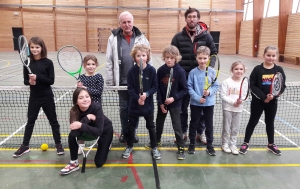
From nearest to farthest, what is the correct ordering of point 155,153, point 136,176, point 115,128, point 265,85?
point 136,176
point 265,85
point 155,153
point 115,128

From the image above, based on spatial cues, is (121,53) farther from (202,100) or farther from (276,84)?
(276,84)

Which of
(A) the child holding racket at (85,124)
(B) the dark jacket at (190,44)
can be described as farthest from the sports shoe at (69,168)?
(B) the dark jacket at (190,44)

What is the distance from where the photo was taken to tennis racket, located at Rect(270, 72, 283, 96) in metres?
3.29

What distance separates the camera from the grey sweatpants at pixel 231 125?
362 cm

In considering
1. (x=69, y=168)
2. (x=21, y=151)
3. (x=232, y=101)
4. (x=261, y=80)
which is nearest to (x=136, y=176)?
(x=69, y=168)

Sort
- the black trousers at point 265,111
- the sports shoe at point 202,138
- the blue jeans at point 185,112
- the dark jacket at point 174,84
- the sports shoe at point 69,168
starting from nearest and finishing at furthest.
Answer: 1. the sports shoe at point 69,168
2. the dark jacket at point 174,84
3. the black trousers at point 265,111
4. the blue jeans at point 185,112
5. the sports shoe at point 202,138

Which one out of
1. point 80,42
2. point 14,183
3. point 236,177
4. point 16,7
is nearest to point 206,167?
point 236,177

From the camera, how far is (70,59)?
12.0ft

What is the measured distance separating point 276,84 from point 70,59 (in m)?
3.10

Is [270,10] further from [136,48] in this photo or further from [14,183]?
[14,183]

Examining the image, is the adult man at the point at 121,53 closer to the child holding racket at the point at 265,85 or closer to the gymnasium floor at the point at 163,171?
the gymnasium floor at the point at 163,171

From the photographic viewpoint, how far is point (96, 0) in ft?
72.7

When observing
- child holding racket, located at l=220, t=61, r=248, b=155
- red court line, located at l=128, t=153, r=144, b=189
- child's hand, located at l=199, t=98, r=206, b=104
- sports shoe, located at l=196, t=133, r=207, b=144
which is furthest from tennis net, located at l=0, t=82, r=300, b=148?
child's hand, located at l=199, t=98, r=206, b=104

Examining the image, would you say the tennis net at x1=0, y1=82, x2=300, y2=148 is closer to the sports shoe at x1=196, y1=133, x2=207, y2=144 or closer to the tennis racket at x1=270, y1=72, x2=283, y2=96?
the sports shoe at x1=196, y1=133, x2=207, y2=144
